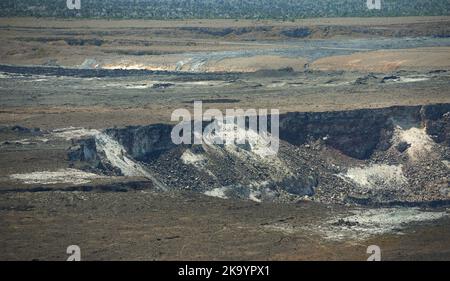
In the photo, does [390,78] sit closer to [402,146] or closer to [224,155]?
[402,146]

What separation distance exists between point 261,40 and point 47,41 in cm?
1964

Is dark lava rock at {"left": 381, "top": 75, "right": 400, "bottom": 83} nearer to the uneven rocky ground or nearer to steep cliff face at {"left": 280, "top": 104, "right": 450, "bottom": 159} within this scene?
the uneven rocky ground

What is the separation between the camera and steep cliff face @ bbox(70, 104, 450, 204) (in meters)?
38.8

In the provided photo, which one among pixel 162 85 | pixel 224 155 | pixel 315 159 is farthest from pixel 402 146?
pixel 162 85

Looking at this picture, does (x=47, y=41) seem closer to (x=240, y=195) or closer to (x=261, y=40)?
(x=261, y=40)

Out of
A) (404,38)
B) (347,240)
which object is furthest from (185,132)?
(404,38)

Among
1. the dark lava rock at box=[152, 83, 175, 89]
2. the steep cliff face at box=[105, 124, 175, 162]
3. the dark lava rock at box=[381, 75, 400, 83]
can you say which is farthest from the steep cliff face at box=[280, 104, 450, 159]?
the dark lava rock at box=[152, 83, 175, 89]

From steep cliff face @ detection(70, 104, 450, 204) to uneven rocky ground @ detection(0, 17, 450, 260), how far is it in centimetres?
9

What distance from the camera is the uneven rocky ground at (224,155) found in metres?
29.2

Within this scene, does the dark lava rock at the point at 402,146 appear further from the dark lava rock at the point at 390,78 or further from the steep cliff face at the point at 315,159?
the dark lava rock at the point at 390,78

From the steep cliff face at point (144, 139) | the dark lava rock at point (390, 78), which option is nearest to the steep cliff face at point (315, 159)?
the steep cliff face at point (144, 139)

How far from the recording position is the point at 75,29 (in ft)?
303

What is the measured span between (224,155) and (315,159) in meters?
5.03

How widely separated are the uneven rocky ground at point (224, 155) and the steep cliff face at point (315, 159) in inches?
3.5
